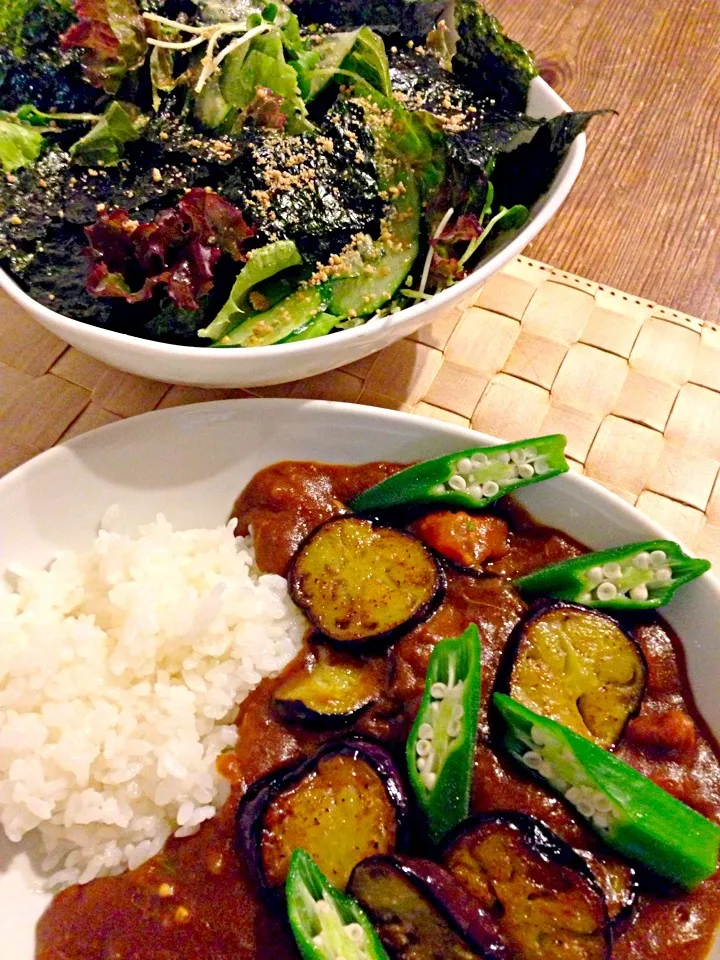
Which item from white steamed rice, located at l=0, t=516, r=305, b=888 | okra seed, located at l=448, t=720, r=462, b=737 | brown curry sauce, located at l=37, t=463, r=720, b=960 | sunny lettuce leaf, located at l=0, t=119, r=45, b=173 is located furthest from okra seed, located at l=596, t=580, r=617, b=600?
sunny lettuce leaf, located at l=0, t=119, r=45, b=173

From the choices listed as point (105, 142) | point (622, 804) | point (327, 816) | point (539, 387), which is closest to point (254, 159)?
point (105, 142)

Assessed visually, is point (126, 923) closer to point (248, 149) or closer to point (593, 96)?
point (248, 149)

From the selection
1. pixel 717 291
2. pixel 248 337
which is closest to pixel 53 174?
pixel 248 337

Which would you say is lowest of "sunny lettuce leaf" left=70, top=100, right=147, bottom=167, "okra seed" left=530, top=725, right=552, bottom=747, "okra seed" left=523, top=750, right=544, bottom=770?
"okra seed" left=523, top=750, right=544, bottom=770

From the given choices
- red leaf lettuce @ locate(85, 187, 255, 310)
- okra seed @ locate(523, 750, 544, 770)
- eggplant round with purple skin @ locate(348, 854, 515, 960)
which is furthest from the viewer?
red leaf lettuce @ locate(85, 187, 255, 310)

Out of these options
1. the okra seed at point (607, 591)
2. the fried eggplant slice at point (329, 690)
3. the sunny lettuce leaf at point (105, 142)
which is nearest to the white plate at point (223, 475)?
the okra seed at point (607, 591)

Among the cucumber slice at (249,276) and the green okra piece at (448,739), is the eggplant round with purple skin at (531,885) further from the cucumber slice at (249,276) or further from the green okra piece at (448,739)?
the cucumber slice at (249,276)

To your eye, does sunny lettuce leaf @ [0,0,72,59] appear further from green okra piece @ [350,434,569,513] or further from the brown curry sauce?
green okra piece @ [350,434,569,513]
